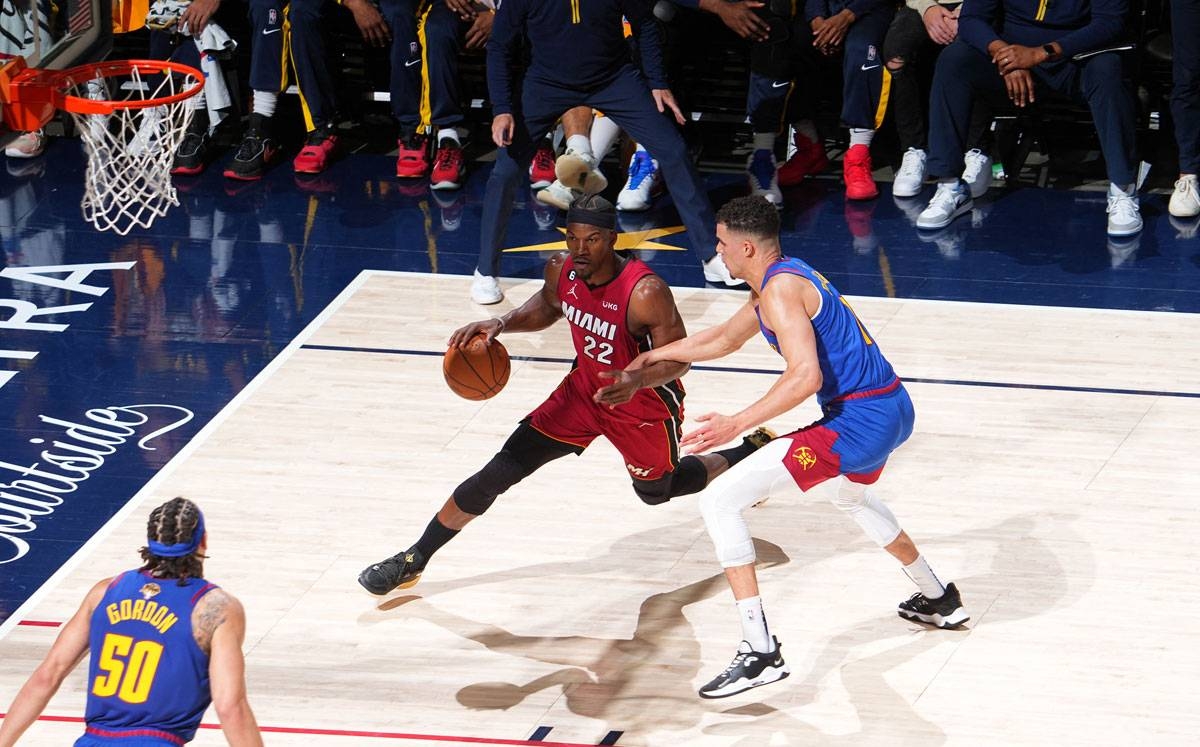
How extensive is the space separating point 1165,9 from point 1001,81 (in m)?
1.61

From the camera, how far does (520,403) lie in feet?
30.9

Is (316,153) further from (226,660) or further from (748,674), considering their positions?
(226,660)

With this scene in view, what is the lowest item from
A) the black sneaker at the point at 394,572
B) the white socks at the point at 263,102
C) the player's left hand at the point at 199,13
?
the black sneaker at the point at 394,572

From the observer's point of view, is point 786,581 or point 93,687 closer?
point 93,687

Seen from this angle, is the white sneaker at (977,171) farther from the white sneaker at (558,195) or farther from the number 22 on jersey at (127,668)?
the number 22 on jersey at (127,668)

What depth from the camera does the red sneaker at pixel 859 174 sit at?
12539 mm

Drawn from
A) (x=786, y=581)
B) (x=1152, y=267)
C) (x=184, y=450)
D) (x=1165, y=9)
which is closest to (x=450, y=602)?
(x=786, y=581)

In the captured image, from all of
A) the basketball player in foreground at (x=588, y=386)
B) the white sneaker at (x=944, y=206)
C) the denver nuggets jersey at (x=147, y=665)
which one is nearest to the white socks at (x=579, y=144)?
the white sneaker at (x=944, y=206)

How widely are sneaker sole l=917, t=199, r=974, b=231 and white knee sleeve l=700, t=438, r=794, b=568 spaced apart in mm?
5628

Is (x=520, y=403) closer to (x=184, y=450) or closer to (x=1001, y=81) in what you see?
(x=184, y=450)

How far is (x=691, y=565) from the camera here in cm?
776

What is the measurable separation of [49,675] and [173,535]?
0.53m

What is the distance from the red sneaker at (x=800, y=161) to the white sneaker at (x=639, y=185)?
1.09 metres

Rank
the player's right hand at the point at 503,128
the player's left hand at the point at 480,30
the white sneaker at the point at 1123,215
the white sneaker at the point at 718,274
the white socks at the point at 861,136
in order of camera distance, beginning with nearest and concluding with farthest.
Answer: the player's right hand at the point at 503,128 < the white sneaker at the point at 718,274 < the white sneaker at the point at 1123,215 < the white socks at the point at 861,136 < the player's left hand at the point at 480,30
